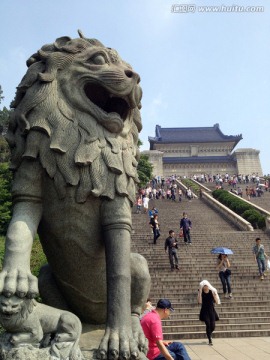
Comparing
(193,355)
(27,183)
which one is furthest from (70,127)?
(193,355)

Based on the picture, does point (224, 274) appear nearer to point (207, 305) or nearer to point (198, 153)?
point (207, 305)

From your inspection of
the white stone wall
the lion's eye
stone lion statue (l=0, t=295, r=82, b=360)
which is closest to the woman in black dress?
stone lion statue (l=0, t=295, r=82, b=360)

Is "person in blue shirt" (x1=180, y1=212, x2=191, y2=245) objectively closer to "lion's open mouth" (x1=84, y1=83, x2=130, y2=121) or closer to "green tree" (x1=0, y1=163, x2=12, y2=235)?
"green tree" (x1=0, y1=163, x2=12, y2=235)

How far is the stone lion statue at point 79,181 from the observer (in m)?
2.49

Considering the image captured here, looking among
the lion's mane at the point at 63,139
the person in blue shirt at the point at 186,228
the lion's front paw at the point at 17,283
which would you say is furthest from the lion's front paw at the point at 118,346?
the person in blue shirt at the point at 186,228

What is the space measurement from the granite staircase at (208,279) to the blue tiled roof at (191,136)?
41183 mm

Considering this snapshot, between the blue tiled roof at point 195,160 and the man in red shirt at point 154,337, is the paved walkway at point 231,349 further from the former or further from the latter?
→ the blue tiled roof at point 195,160

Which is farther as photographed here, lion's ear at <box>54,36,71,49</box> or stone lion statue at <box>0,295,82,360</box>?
lion's ear at <box>54,36,71,49</box>

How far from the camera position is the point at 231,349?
6688mm

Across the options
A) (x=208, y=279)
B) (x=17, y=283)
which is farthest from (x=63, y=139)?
(x=208, y=279)

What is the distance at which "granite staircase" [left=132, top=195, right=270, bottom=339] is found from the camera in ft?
26.7

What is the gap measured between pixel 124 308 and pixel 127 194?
723mm

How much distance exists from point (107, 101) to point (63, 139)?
520 millimetres

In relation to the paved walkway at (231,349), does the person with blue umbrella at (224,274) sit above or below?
above
